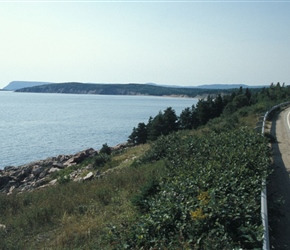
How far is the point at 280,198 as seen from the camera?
26.3 ft

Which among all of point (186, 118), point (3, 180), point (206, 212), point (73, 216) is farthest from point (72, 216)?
point (186, 118)

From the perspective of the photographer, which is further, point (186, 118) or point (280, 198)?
point (186, 118)

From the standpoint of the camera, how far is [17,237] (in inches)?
366

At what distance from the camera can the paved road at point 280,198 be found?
6980 mm

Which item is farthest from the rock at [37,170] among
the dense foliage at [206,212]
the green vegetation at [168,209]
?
the dense foliage at [206,212]

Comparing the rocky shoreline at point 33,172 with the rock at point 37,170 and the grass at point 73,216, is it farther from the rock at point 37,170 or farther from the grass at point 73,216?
the grass at point 73,216

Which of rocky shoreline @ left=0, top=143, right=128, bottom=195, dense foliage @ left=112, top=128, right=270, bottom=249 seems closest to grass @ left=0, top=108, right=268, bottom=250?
dense foliage @ left=112, top=128, right=270, bottom=249

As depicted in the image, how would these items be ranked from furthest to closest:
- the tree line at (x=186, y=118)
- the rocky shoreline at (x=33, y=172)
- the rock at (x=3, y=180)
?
the tree line at (x=186, y=118) < the rock at (x=3, y=180) < the rocky shoreline at (x=33, y=172)

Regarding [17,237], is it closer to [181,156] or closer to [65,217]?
[65,217]

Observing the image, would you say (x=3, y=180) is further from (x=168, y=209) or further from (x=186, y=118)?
(x=168, y=209)

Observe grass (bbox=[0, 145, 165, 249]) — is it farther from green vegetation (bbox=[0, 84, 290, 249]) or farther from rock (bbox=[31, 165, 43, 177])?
rock (bbox=[31, 165, 43, 177])

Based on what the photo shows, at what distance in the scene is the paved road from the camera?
698cm

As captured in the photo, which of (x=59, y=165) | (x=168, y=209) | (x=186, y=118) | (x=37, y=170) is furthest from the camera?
(x=186, y=118)

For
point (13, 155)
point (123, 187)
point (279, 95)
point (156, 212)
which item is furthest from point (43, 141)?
point (156, 212)
